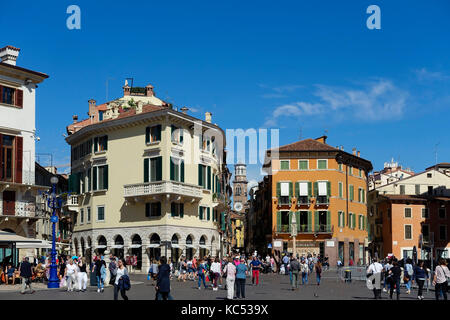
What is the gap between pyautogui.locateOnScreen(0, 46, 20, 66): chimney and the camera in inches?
1605

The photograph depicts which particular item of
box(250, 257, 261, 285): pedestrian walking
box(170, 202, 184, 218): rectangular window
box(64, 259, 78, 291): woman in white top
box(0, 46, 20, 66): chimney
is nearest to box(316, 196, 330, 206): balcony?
box(170, 202, 184, 218): rectangular window

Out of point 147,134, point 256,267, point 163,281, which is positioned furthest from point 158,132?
point 163,281

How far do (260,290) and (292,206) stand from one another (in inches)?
1444

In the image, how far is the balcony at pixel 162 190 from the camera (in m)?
49.5

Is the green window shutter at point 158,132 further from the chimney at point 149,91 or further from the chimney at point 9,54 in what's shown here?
the chimney at point 9,54

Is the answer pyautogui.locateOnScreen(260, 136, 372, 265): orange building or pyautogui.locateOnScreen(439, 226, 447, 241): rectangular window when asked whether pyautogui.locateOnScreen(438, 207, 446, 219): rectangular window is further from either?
pyautogui.locateOnScreen(260, 136, 372, 265): orange building

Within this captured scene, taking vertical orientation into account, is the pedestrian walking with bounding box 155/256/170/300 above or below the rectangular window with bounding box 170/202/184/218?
below

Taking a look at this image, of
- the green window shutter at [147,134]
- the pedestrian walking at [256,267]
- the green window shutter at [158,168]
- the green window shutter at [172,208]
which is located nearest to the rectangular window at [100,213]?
the green window shutter at [158,168]

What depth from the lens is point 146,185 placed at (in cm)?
5053

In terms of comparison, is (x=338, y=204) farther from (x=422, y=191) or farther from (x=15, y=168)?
(x=15, y=168)

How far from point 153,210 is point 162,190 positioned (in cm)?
220

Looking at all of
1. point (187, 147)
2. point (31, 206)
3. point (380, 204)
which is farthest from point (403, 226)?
point (31, 206)

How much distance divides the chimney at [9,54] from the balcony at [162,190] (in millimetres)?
14206
